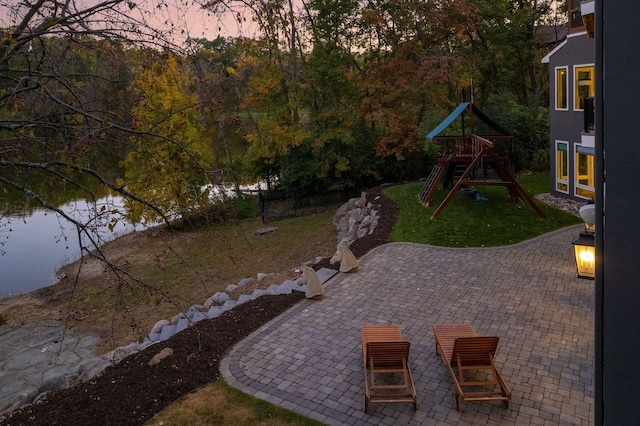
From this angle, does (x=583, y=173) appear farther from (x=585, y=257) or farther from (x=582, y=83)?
(x=585, y=257)

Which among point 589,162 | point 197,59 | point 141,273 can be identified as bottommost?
point 141,273

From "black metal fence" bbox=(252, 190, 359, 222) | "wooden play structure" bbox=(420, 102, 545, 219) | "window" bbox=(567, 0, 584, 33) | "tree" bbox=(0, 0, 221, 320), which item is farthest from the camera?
"black metal fence" bbox=(252, 190, 359, 222)

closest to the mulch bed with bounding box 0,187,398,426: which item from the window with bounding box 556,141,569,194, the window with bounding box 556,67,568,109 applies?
the window with bounding box 556,141,569,194

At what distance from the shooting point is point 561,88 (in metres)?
21.2

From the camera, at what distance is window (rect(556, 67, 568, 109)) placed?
826 inches

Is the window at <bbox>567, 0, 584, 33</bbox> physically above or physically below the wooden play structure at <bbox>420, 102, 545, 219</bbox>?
above

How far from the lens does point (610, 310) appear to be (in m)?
3.91

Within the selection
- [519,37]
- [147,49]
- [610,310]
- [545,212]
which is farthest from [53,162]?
[519,37]

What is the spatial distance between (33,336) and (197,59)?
12.4 metres

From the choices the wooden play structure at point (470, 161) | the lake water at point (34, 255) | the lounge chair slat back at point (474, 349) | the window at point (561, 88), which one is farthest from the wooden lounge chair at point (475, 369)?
the window at point (561, 88)

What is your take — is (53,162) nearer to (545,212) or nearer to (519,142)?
(545,212)

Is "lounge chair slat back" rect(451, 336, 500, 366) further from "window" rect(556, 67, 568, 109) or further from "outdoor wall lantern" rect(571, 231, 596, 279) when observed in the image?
"window" rect(556, 67, 568, 109)

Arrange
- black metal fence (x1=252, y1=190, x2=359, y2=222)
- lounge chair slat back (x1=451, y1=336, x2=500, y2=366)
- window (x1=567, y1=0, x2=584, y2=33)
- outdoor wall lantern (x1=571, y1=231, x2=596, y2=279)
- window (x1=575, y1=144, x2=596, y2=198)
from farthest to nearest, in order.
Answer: black metal fence (x1=252, y1=190, x2=359, y2=222)
window (x1=575, y1=144, x2=596, y2=198)
window (x1=567, y1=0, x2=584, y2=33)
lounge chair slat back (x1=451, y1=336, x2=500, y2=366)
outdoor wall lantern (x1=571, y1=231, x2=596, y2=279)

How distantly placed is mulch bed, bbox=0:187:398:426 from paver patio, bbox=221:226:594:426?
44 centimetres
